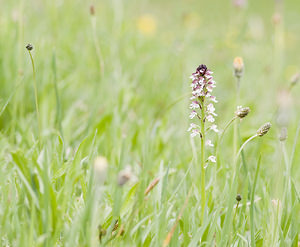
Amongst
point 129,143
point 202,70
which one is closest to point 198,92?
point 202,70

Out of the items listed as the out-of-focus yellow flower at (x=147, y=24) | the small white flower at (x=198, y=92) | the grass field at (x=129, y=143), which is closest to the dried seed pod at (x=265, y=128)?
the grass field at (x=129, y=143)

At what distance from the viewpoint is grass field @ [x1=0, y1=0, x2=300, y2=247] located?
111 cm

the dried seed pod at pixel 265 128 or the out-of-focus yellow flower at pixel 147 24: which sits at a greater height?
the out-of-focus yellow flower at pixel 147 24

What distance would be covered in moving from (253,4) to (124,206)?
35.0ft

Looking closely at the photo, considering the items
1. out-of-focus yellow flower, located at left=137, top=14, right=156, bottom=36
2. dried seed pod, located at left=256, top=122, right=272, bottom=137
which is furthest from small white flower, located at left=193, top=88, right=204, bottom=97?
out-of-focus yellow flower, located at left=137, top=14, right=156, bottom=36

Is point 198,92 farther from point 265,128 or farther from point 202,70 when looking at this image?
point 265,128

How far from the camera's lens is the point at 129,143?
1.96 meters

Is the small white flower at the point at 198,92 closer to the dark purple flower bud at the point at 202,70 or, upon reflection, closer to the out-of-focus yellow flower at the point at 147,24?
the dark purple flower bud at the point at 202,70

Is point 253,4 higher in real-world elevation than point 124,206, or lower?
higher

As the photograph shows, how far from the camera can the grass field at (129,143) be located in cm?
111

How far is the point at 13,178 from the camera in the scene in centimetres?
127

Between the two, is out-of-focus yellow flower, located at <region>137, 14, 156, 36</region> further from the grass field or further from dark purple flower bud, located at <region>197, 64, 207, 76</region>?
dark purple flower bud, located at <region>197, 64, 207, 76</region>

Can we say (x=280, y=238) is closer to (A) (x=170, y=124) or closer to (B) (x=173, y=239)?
(B) (x=173, y=239)

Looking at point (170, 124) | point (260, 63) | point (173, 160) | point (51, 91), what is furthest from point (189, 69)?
point (260, 63)
